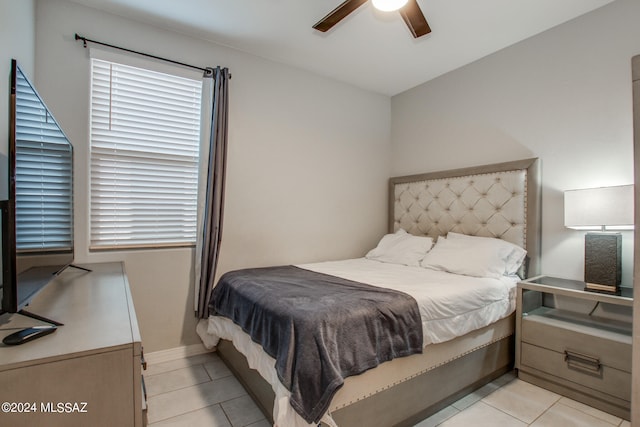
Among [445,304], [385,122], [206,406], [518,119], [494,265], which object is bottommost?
[206,406]

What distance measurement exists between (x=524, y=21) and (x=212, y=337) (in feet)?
11.3

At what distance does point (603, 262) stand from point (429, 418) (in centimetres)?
147

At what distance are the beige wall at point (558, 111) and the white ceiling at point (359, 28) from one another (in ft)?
0.47

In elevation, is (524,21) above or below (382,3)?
above

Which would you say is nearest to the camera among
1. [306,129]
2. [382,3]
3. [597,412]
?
[382,3]

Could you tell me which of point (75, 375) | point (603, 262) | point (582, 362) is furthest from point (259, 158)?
point (582, 362)

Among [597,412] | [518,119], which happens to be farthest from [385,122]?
[597,412]

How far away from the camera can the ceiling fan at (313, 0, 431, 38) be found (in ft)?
5.57

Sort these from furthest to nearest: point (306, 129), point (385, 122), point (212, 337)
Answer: point (385, 122) → point (306, 129) → point (212, 337)

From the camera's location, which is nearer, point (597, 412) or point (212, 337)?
point (597, 412)

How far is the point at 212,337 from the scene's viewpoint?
2.49 m

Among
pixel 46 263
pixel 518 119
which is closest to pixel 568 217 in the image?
pixel 518 119

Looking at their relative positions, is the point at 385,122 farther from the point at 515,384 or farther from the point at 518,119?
the point at 515,384

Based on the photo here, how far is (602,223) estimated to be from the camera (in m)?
1.91
